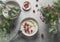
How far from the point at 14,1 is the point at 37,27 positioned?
387mm

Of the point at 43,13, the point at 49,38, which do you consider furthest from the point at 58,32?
the point at 43,13

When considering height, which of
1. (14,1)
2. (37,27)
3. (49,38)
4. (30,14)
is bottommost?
(49,38)

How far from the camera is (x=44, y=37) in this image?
7.67 ft

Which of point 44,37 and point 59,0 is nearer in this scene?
point 59,0

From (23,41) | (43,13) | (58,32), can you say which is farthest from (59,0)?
(23,41)

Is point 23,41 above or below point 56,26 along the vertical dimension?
below

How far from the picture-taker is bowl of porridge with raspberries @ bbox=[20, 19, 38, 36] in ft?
7.36

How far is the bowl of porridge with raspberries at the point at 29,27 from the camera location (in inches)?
88.4

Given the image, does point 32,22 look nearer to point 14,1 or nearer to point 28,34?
point 28,34

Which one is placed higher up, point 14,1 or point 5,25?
point 14,1

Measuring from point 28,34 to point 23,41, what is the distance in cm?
12

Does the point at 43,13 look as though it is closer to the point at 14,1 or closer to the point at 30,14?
the point at 30,14

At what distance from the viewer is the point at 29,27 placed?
7.48 feet

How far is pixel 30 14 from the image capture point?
2.35m
